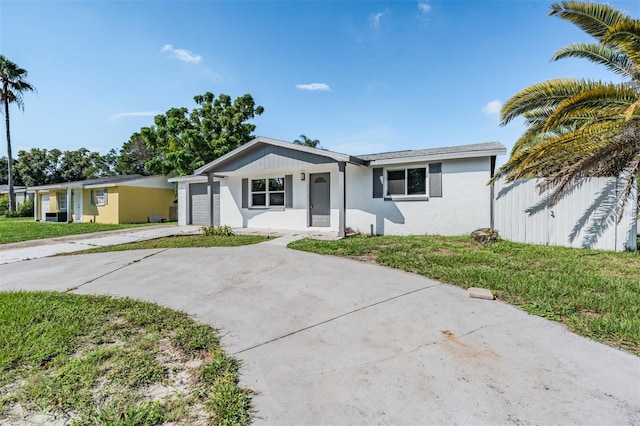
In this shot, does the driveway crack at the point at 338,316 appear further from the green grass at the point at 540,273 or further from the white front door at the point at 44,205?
the white front door at the point at 44,205

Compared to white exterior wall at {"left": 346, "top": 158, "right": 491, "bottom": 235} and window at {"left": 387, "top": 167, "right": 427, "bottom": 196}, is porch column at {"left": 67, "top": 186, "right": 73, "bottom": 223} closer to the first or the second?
white exterior wall at {"left": 346, "top": 158, "right": 491, "bottom": 235}

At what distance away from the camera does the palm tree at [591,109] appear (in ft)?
19.7

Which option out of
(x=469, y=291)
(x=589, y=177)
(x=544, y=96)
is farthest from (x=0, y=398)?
(x=589, y=177)

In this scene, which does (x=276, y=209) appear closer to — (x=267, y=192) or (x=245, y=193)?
(x=267, y=192)

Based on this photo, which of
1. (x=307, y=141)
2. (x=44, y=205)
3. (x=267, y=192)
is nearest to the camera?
(x=267, y=192)

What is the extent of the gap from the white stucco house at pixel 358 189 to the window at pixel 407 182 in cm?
3

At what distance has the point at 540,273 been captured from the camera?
5.20 m

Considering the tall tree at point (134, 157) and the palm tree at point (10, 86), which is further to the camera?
the tall tree at point (134, 157)

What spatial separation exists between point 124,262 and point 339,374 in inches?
258

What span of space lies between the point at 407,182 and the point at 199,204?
1099cm

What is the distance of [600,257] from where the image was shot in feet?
20.9

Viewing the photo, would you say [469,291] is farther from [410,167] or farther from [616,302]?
[410,167]

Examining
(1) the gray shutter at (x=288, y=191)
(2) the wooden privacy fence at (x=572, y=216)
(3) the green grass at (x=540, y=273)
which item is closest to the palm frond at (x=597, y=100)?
(2) the wooden privacy fence at (x=572, y=216)

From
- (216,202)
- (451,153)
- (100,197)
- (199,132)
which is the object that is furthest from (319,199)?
(100,197)
